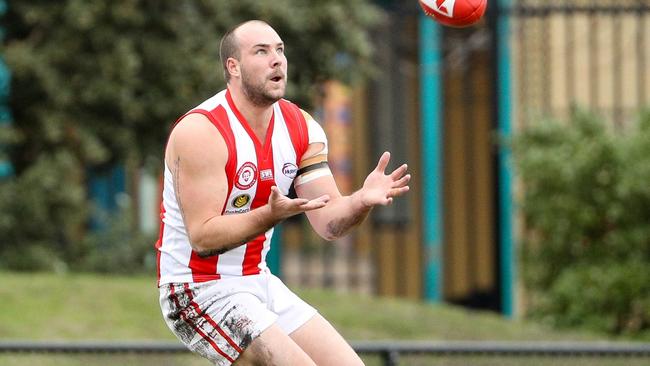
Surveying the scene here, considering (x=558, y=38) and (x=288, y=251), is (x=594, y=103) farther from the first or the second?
(x=288, y=251)

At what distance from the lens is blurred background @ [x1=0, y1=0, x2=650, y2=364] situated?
40.5 feet

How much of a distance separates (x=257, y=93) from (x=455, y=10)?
3.66 ft

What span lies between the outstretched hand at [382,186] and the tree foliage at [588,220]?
692 cm

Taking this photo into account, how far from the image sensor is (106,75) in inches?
485

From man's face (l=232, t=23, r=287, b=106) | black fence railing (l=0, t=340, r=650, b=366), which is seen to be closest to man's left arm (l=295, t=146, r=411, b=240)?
man's face (l=232, t=23, r=287, b=106)

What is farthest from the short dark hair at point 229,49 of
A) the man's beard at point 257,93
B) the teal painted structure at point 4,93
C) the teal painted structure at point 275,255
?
the teal painted structure at point 275,255

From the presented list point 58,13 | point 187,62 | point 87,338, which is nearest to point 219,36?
point 187,62

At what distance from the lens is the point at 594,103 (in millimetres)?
14445

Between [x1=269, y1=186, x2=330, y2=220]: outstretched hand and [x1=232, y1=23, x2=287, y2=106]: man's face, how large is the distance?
0.63m

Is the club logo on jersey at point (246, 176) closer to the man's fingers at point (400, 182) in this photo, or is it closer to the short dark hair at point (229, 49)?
the short dark hair at point (229, 49)

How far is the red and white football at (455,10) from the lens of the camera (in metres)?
6.41

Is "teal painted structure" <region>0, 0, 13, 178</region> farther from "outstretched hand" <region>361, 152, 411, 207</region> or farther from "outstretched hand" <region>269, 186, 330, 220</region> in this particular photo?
"outstretched hand" <region>269, 186, 330, 220</region>

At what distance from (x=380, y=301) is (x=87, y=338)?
3096 millimetres

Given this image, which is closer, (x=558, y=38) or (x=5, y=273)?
(x=5, y=273)
